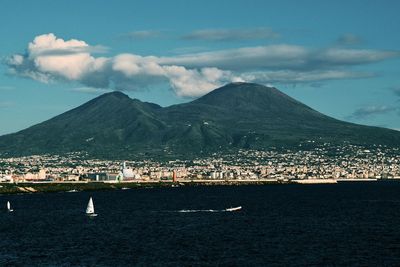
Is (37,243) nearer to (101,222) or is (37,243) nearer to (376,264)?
(101,222)

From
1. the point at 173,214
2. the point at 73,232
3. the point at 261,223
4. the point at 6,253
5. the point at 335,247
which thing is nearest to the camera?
the point at 6,253

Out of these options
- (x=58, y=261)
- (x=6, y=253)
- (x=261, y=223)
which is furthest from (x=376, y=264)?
(x=261, y=223)

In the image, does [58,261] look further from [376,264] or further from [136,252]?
[376,264]

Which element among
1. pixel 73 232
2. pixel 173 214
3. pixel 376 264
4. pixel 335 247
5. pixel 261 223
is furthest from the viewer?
pixel 173 214

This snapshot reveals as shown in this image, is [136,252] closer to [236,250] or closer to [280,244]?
[236,250]

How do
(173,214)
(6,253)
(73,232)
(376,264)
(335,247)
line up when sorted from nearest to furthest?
(376,264) → (6,253) → (335,247) → (73,232) → (173,214)

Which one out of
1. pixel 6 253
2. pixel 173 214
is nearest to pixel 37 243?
pixel 6 253

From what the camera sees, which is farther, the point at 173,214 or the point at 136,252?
the point at 173,214

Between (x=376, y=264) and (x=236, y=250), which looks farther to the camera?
(x=236, y=250)
